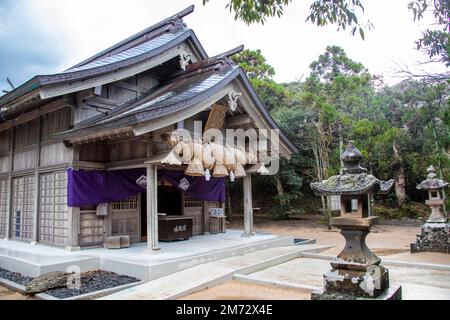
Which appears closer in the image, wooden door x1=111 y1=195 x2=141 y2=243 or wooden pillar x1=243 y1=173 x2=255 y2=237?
wooden door x1=111 y1=195 x2=141 y2=243

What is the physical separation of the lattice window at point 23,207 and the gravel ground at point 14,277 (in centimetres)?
233

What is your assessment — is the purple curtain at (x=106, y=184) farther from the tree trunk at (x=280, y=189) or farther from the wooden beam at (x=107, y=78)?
the tree trunk at (x=280, y=189)

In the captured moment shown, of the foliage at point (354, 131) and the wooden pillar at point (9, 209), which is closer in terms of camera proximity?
the wooden pillar at point (9, 209)

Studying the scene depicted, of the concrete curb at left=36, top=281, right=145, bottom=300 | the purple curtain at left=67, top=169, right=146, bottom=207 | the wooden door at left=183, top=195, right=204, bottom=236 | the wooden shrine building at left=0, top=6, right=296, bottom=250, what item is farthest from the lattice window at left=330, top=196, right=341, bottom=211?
the concrete curb at left=36, top=281, right=145, bottom=300

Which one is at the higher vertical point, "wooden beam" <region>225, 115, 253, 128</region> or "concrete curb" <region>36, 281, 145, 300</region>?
"wooden beam" <region>225, 115, 253, 128</region>

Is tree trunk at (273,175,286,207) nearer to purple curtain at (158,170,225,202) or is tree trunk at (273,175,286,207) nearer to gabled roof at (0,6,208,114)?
purple curtain at (158,170,225,202)

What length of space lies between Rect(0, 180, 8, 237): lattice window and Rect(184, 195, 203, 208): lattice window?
6.46 m

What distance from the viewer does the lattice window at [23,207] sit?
Result: 11.4 m

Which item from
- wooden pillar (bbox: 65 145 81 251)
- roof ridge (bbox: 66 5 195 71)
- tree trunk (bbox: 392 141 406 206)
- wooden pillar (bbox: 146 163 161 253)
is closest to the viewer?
wooden pillar (bbox: 146 163 161 253)

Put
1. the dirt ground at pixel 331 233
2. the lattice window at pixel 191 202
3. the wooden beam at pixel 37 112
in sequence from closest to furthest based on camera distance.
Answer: the wooden beam at pixel 37 112, the lattice window at pixel 191 202, the dirt ground at pixel 331 233

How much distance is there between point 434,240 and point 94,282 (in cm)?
998

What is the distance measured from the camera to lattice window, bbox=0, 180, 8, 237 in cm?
1273

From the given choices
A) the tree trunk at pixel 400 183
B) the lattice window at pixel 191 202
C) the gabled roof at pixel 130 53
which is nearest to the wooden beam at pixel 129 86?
the gabled roof at pixel 130 53

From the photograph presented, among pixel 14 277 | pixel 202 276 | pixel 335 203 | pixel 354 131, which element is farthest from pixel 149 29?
pixel 335 203
